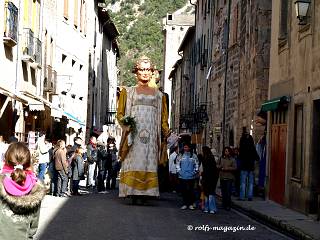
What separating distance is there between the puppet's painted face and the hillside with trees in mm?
92081

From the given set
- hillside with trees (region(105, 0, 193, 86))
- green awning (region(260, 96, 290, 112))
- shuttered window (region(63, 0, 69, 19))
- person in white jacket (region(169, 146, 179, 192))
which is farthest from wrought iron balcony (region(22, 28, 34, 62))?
hillside with trees (region(105, 0, 193, 86))

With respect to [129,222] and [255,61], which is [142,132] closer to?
[129,222]

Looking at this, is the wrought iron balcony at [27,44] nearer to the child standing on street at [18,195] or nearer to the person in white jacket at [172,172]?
the person in white jacket at [172,172]

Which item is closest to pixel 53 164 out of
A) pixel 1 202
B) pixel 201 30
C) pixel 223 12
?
pixel 1 202

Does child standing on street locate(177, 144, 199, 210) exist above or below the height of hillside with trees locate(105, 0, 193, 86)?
below

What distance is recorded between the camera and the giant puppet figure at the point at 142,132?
54.2 ft

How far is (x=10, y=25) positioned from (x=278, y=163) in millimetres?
8809

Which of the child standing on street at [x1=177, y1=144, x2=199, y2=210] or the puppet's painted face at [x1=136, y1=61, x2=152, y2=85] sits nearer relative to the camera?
the child standing on street at [x1=177, y1=144, x2=199, y2=210]

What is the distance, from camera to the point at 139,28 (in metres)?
136

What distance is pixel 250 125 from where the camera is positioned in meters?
24.0

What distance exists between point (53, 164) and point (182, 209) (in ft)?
14.9

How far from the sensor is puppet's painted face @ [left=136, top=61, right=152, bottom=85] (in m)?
16.9

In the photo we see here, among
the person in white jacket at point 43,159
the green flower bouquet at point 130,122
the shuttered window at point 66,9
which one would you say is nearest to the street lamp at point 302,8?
the green flower bouquet at point 130,122

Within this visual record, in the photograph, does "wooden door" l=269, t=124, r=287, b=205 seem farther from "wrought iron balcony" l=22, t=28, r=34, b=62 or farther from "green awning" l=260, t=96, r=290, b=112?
"wrought iron balcony" l=22, t=28, r=34, b=62
